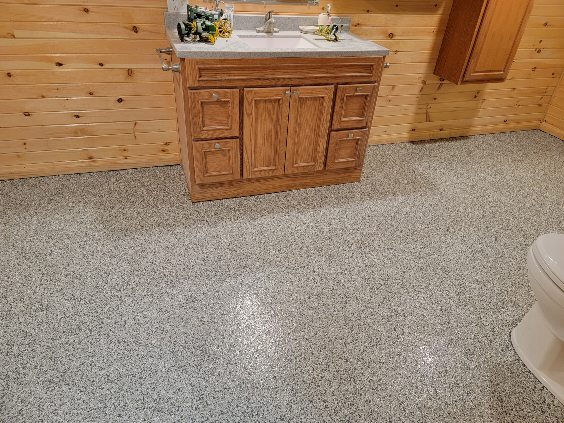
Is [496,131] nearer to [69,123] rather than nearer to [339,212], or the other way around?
[339,212]

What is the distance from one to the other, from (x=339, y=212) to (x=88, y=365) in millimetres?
1549

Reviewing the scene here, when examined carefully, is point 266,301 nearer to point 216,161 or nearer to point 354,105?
point 216,161

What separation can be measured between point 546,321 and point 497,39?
2099mm

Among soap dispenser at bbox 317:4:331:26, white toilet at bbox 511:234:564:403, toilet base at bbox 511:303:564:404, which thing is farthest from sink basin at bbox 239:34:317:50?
toilet base at bbox 511:303:564:404

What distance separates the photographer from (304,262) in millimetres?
2014

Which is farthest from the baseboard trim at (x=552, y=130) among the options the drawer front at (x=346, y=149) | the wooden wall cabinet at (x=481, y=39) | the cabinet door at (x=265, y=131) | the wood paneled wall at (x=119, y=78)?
the cabinet door at (x=265, y=131)

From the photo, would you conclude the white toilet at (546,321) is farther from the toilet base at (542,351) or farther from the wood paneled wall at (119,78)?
the wood paneled wall at (119,78)

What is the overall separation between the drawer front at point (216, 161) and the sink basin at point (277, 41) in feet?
1.92

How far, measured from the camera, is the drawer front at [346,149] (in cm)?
246

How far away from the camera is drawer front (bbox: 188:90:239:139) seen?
80.1 inches

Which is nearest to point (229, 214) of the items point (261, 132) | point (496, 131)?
point (261, 132)

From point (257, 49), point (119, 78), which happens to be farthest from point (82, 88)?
point (257, 49)

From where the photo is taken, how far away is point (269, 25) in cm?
238

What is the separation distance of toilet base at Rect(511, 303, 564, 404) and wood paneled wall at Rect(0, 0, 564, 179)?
1.97 metres
